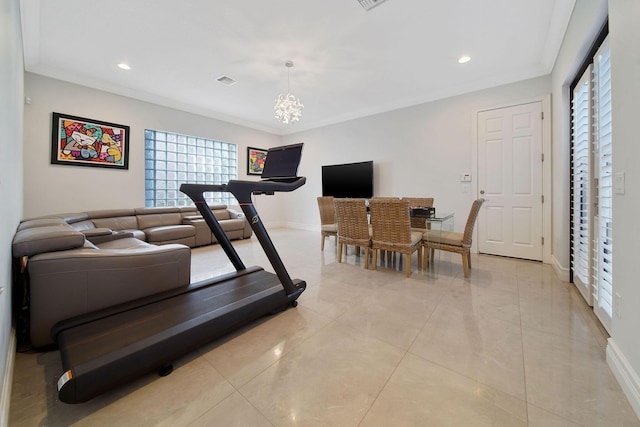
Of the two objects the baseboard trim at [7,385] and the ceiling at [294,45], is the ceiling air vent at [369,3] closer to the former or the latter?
the ceiling at [294,45]

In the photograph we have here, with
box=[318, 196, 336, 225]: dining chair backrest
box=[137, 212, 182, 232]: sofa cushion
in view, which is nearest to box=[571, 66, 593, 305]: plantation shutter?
box=[318, 196, 336, 225]: dining chair backrest

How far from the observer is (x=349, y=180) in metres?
5.53

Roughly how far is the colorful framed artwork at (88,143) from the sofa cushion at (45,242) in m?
3.20

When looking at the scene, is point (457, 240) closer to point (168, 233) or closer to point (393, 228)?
point (393, 228)

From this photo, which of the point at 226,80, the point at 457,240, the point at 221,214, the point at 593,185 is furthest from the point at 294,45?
the point at 221,214

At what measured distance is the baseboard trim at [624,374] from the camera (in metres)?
1.09

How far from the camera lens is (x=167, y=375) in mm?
1316

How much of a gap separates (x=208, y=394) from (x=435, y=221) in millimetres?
2690

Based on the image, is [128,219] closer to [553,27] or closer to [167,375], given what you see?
[167,375]

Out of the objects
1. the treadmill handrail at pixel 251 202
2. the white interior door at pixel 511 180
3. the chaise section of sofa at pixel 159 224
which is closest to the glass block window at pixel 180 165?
the chaise section of sofa at pixel 159 224

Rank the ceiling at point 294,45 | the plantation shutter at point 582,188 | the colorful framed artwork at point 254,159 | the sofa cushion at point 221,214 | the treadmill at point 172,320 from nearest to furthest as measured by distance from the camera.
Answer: the treadmill at point 172,320 < the plantation shutter at point 582,188 < the ceiling at point 294,45 < the sofa cushion at point 221,214 < the colorful framed artwork at point 254,159

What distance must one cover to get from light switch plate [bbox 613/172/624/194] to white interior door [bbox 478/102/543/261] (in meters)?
2.60

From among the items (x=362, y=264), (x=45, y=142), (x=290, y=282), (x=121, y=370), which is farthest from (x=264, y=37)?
(x=45, y=142)

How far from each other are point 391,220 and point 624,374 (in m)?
1.92
